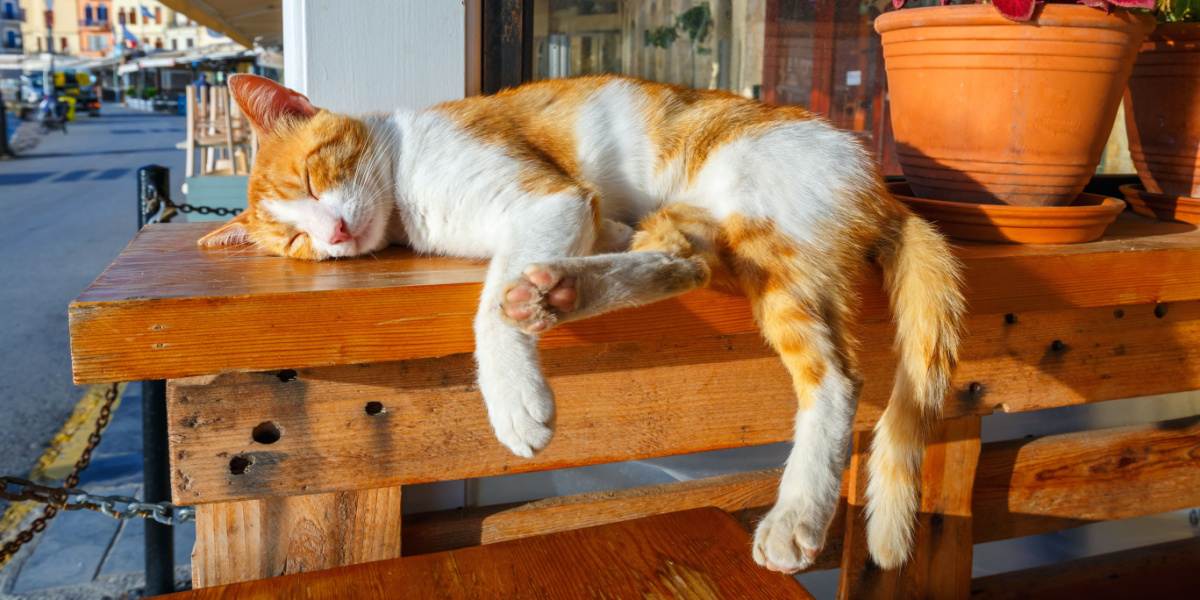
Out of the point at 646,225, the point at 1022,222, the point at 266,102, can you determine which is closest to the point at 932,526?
the point at 1022,222

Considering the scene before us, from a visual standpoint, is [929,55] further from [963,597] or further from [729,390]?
[963,597]

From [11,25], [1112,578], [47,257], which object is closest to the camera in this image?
[1112,578]

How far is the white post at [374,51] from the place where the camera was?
4.41 feet

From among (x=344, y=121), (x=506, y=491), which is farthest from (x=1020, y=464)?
(x=344, y=121)

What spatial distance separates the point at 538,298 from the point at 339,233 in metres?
0.45

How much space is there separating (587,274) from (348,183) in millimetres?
476

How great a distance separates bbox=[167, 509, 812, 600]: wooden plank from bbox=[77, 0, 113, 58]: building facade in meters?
55.8

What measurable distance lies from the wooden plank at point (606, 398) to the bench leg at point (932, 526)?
8 cm

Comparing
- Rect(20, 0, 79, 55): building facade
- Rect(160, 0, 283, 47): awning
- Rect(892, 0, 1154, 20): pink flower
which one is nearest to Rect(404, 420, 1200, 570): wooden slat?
Rect(892, 0, 1154, 20): pink flower

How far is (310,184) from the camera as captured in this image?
1.22 m

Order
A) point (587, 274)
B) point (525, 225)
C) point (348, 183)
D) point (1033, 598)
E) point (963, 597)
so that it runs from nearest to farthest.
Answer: point (587, 274), point (525, 225), point (348, 183), point (963, 597), point (1033, 598)

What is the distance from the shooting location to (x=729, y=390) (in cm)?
127

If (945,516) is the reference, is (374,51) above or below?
above

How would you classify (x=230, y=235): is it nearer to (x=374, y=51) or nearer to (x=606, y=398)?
(x=374, y=51)
